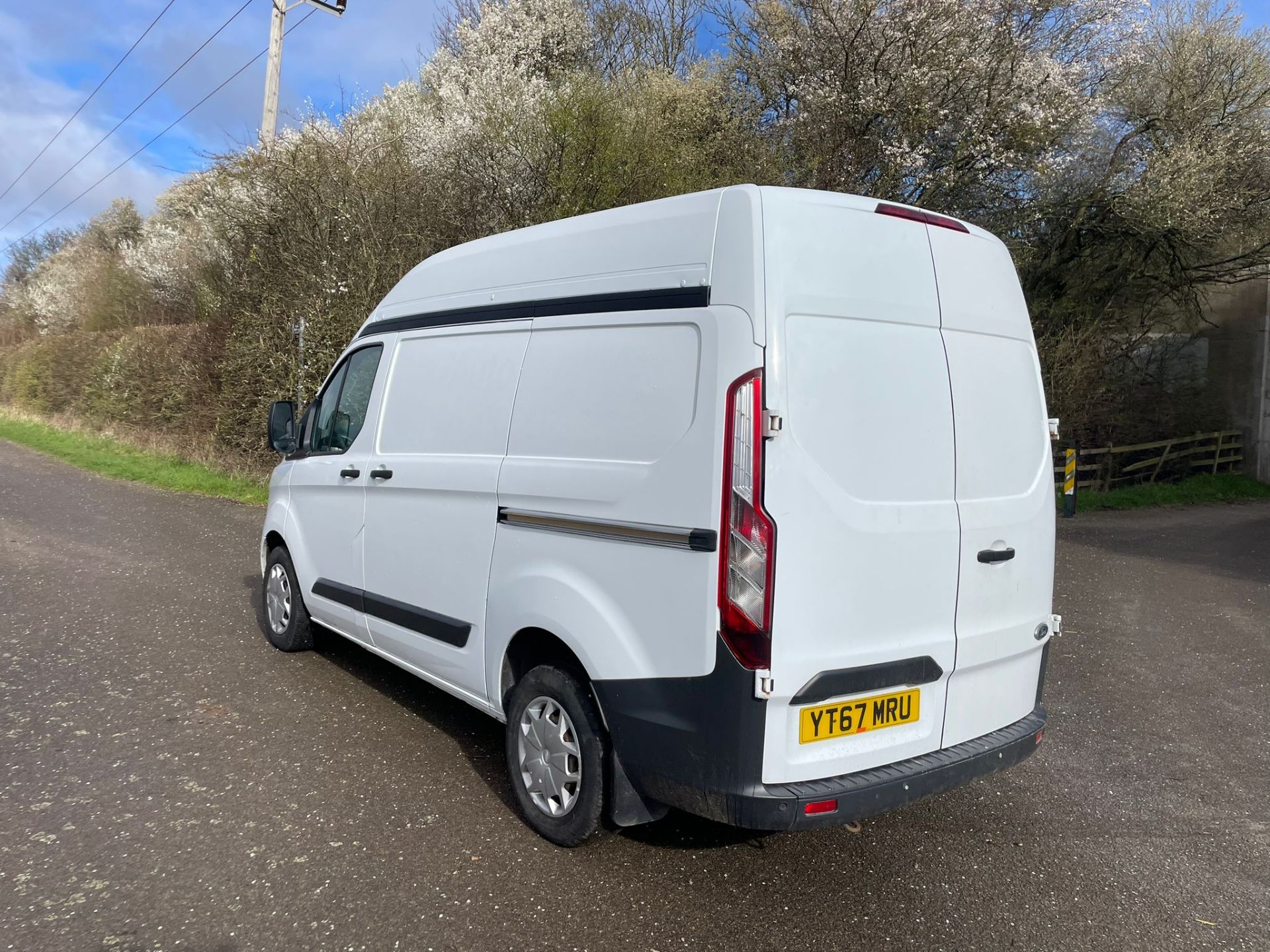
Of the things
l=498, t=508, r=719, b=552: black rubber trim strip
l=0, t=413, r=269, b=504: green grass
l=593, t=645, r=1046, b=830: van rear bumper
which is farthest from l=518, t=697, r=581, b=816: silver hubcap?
l=0, t=413, r=269, b=504: green grass

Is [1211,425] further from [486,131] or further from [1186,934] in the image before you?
[1186,934]

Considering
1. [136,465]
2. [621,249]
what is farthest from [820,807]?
[136,465]

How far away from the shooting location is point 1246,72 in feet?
56.6

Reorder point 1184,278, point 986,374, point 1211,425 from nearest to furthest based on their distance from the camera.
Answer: point 986,374 → point 1184,278 → point 1211,425

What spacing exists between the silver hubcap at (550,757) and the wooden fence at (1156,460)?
→ 1475 centimetres

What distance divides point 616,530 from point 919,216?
1.62 m

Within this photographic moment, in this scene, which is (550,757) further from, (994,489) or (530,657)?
(994,489)

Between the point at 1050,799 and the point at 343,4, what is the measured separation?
17.6 m

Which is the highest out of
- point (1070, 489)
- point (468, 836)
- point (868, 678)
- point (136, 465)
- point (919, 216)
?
point (919, 216)

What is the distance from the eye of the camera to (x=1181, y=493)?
18562 mm

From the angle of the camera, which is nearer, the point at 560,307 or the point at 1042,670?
the point at 560,307

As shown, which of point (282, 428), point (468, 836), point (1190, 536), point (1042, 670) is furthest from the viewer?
point (1190, 536)

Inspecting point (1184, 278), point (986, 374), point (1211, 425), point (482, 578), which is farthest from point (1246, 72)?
point (482, 578)

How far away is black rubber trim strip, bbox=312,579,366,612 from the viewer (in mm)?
5016
